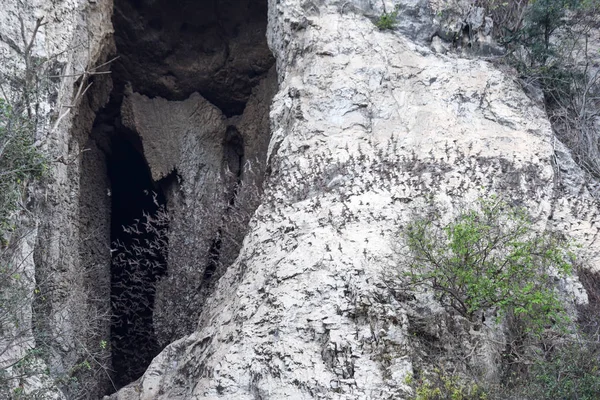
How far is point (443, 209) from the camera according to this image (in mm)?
7004

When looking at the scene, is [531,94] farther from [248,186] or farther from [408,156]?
[248,186]

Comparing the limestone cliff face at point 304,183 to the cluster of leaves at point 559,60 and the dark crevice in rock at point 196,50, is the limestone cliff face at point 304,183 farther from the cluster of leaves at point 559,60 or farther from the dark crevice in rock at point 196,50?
the cluster of leaves at point 559,60

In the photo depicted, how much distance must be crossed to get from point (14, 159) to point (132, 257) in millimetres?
4886

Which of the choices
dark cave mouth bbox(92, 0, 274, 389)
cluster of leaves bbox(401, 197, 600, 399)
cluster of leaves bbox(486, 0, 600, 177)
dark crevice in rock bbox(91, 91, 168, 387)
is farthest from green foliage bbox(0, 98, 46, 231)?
cluster of leaves bbox(486, 0, 600, 177)

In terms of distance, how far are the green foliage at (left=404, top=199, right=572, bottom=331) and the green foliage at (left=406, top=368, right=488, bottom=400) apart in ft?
2.16

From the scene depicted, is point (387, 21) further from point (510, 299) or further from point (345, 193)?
point (510, 299)

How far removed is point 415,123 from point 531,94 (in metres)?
1.72

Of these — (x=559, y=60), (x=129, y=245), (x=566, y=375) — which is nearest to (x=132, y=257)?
(x=129, y=245)

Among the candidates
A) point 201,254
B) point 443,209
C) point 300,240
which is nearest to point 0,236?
point 300,240

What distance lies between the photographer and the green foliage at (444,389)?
5500mm

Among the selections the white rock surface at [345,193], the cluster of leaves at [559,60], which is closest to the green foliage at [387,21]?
the white rock surface at [345,193]

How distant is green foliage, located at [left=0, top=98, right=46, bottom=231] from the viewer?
6.60 metres

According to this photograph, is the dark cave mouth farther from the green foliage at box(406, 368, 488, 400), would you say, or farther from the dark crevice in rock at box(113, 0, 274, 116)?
the green foliage at box(406, 368, 488, 400)

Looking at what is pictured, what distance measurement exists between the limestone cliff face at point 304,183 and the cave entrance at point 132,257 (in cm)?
30
